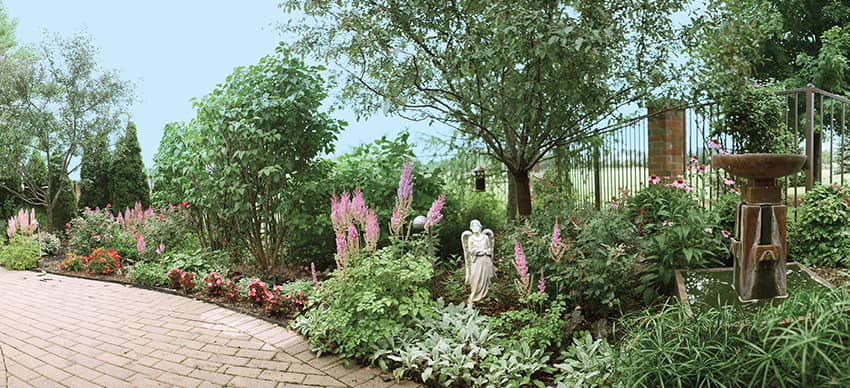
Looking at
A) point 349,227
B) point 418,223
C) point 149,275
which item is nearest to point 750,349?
point 349,227

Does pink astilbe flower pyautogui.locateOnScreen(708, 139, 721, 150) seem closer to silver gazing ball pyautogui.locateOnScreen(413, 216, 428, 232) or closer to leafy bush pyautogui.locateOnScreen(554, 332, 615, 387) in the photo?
silver gazing ball pyautogui.locateOnScreen(413, 216, 428, 232)

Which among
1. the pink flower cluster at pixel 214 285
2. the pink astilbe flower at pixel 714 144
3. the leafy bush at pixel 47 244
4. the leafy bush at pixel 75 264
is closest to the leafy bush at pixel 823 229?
the pink astilbe flower at pixel 714 144

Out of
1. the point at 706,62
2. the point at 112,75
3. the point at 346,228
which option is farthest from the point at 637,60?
the point at 112,75

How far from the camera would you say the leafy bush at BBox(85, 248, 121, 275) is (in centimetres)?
665

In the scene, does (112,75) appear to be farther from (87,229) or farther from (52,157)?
(87,229)

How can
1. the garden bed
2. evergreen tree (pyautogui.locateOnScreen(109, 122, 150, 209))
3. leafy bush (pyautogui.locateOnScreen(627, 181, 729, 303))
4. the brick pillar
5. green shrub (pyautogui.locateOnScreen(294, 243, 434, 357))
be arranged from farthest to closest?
evergreen tree (pyautogui.locateOnScreen(109, 122, 150, 209)) < the brick pillar < the garden bed < leafy bush (pyautogui.locateOnScreen(627, 181, 729, 303)) < green shrub (pyautogui.locateOnScreen(294, 243, 434, 357))

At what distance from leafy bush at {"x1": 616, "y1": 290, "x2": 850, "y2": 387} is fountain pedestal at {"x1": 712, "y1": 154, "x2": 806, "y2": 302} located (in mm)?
632

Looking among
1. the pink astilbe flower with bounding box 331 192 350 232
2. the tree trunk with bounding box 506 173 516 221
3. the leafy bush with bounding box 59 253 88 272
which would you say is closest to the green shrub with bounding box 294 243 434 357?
the pink astilbe flower with bounding box 331 192 350 232

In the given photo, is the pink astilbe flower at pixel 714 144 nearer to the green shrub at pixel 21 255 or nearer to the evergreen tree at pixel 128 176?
the green shrub at pixel 21 255

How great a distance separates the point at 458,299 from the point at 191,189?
12.2ft

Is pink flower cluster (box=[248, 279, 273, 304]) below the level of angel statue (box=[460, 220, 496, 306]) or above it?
below

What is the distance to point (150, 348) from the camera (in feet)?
12.8

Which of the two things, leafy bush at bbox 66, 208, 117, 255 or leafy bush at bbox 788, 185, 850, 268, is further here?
leafy bush at bbox 66, 208, 117, 255

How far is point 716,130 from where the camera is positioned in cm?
645
